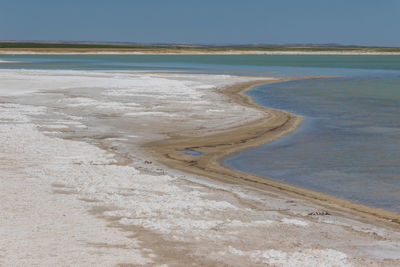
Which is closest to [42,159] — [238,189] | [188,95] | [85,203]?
[85,203]

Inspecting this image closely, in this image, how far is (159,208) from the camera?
9.28 meters

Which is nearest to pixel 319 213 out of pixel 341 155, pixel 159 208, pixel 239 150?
pixel 159 208

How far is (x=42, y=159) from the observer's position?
12875 mm

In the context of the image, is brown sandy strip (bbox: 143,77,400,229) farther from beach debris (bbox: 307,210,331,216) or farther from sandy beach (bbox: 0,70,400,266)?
beach debris (bbox: 307,210,331,216)

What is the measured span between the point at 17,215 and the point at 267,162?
7.08 metres

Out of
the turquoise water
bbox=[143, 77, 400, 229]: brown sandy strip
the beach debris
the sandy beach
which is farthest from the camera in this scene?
the turquoise water

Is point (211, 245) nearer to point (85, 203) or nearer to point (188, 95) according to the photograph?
point (85, 203)

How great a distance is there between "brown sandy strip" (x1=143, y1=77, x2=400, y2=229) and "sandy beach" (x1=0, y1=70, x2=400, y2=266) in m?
0.03

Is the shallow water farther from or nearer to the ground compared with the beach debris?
nearer to the ground

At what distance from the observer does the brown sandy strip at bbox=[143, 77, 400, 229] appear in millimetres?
10031

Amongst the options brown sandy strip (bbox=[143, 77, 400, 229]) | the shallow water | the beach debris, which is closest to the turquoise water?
the shallow water

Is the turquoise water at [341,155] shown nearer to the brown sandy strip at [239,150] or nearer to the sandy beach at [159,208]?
the brown sandy strip at [239,150]

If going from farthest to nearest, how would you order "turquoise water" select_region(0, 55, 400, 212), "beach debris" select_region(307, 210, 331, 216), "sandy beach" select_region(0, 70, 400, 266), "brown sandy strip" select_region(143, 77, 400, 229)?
"turquoise water" select_region(0, 55, 400, 212) → "brown sandy strip" select_region(143, 77, 400, 229) → "beach debris" select_region(307, 210, 331, 216) → "sandy beach" select_region(0, 70, 400, 266)

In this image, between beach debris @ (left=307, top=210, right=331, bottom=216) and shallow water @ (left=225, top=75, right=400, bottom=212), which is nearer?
beach debris @ (left=307, top=210, right=331, bottom=216)
